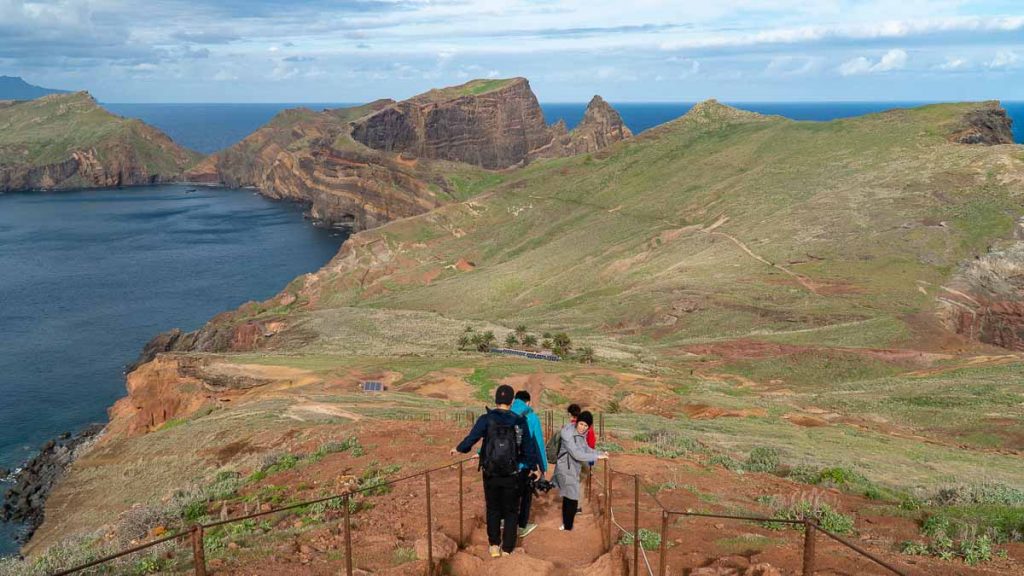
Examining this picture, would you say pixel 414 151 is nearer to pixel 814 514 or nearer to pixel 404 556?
pixel 814 514

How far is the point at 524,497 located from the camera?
1143 cm

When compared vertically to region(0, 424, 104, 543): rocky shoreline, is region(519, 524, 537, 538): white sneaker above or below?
above

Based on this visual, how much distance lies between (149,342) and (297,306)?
18033 mm

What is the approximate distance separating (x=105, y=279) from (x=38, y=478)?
6552 centimetres

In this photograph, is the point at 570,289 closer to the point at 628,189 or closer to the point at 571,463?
the point at 628,189

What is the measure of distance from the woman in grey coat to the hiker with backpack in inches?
33.7

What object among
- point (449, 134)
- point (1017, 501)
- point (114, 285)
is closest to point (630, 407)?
point (1017, 501)

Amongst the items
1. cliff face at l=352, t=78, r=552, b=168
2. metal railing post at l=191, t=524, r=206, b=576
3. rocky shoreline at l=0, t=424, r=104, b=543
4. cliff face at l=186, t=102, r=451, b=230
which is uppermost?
cliff face at l=352, t=78, r=552, b=168

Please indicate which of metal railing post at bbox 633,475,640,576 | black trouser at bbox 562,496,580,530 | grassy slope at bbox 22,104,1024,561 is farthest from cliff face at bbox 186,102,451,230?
metal railing post at bbox 633,475,640,576

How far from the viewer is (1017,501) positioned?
14.6m

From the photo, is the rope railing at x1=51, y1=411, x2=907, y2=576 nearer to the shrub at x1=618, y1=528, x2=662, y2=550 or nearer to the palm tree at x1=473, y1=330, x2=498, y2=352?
the shrub at x1=618, y1=528, x2=662, y2=550

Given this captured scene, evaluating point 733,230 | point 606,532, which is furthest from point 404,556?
point 733,230

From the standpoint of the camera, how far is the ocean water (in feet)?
187

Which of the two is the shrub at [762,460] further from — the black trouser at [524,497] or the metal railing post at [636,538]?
the metal railing post at [636,538]
